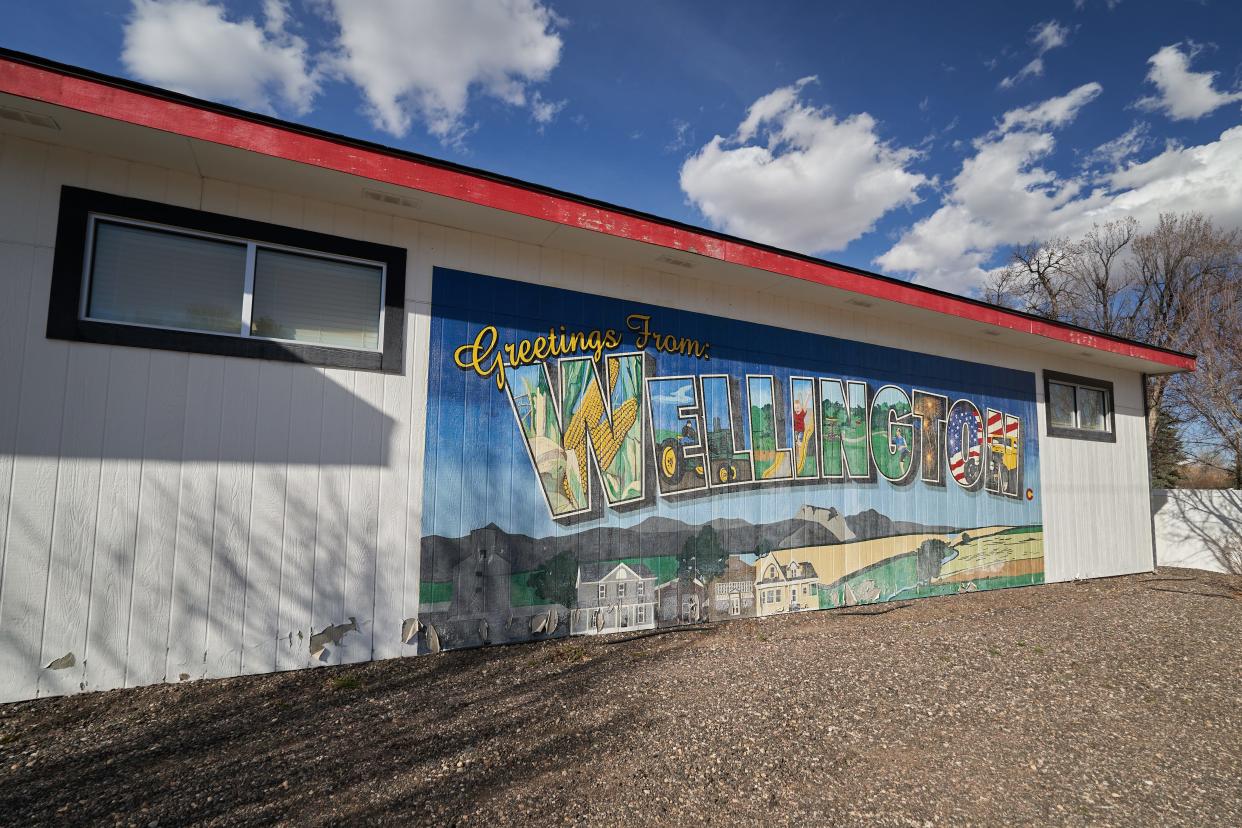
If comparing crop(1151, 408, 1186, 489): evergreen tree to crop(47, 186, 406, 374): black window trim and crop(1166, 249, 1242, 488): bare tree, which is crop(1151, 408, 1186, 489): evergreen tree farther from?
crop(47, 186, 406, 374): black window trim

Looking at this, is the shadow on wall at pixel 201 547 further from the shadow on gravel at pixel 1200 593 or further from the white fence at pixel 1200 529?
the white fence at pixel 1200 529

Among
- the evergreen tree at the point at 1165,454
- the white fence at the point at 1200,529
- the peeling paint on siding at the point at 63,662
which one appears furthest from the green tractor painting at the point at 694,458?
the evergreen tree at the point at 1165,454

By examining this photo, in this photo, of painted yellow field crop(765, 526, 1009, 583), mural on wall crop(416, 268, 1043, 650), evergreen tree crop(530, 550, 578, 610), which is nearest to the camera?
mural on wall crop(416, 268, 1043, 650)

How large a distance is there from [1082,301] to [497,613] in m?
28.6

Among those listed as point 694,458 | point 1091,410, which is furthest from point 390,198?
point 1091,410

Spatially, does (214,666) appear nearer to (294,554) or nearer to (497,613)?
(294,554)

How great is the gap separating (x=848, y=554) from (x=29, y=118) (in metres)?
8.18

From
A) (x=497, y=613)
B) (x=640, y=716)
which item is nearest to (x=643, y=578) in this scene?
(x=497, y=613)

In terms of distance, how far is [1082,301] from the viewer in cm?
2447

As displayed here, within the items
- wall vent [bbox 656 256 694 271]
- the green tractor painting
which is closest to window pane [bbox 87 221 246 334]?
wall vent [bbox 656 256 694 271]

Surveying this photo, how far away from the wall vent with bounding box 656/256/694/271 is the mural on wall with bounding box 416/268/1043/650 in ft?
1.51

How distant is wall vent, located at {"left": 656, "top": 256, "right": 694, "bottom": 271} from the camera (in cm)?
592

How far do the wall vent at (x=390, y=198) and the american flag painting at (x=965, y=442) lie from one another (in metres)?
7.50

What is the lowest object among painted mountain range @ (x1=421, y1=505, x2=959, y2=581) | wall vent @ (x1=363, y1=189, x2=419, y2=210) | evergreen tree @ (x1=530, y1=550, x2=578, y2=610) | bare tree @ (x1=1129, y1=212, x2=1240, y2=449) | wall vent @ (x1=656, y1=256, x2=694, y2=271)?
evergreen tree @ (x1=530, y1=550, x2=578, y2=610)
